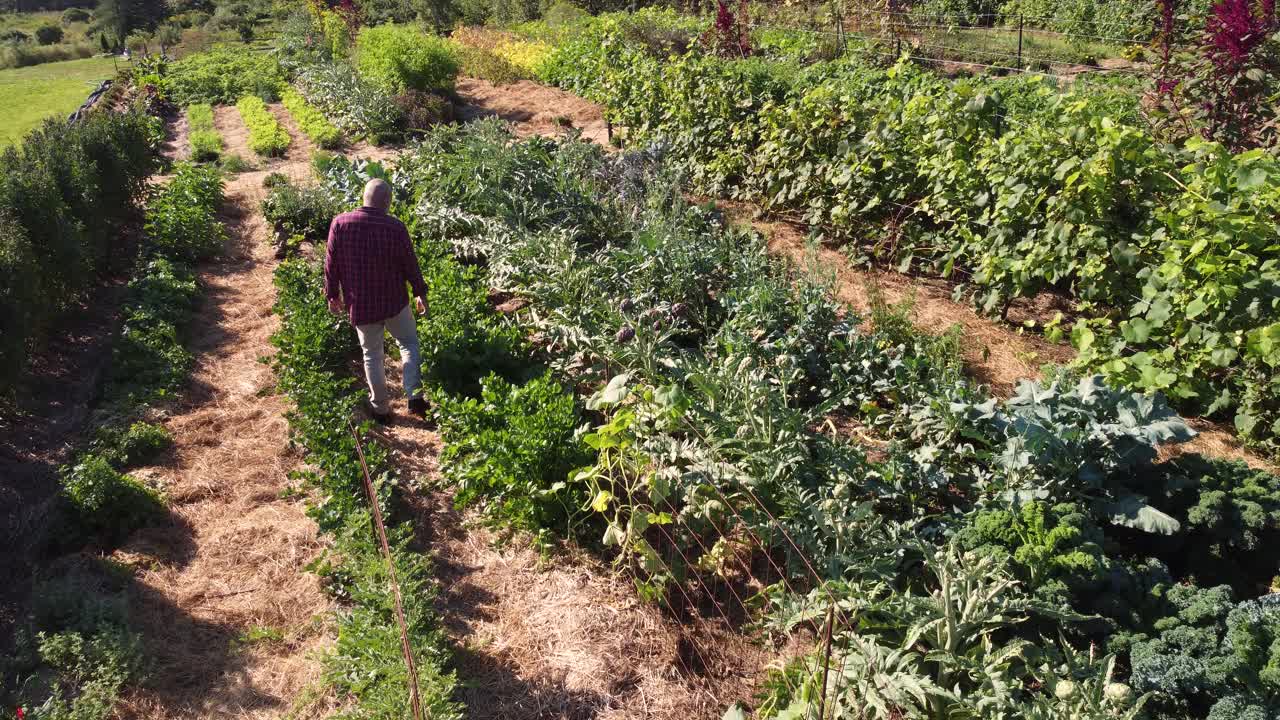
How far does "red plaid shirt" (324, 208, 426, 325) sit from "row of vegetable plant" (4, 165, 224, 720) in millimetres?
1512

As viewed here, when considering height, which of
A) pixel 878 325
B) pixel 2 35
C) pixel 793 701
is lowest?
pixel 793 701

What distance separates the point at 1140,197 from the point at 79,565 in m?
6.58

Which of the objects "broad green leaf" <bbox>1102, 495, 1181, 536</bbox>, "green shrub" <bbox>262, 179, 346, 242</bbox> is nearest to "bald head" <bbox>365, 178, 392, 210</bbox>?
"green shrub" <bbox>262, 179, 346, 242</bbox>

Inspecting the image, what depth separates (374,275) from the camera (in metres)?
4.91

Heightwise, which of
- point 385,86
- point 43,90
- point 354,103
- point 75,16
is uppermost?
point 75,16

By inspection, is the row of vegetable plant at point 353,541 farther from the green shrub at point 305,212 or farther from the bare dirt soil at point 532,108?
the bare dirt soil at point 532,108

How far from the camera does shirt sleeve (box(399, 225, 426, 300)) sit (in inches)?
197

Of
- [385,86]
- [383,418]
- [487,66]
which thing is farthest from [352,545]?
[487,66]

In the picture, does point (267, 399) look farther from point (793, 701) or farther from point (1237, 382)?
point (1237, 382)

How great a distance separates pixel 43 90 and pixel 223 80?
18.6 ft

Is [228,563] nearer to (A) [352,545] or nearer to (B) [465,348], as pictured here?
(A) [352,545]

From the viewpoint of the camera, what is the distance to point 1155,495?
350cm

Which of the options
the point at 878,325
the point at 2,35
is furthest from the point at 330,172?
the point at 2,35

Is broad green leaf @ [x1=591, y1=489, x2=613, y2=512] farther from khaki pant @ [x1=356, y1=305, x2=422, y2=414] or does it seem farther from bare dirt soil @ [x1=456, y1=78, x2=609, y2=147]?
bare dirt soil @ [x1=456, y1=78, x2=609, y2=147]
